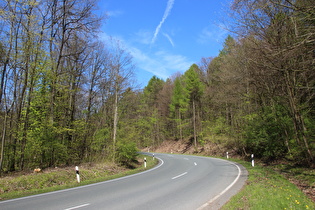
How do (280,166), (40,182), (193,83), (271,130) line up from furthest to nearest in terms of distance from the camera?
(193,83) < (271,130) < (280,166) < (40,182)

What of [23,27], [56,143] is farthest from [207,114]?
[23,27]

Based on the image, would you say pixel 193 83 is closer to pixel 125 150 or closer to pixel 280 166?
pixel 125 150

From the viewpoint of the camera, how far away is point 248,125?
18672 millimetres

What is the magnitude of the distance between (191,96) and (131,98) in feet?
58.0

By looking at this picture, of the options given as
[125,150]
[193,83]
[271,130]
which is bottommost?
[125,150]

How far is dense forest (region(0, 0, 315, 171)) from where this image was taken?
8.75 metres

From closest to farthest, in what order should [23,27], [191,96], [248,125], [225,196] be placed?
[225,196] → [23,27] → [248,125] → [191,96]

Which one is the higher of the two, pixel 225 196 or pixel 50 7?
pixel 50 7

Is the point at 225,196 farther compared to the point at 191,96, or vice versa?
the point at 191,96

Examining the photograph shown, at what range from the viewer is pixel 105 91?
20.3 meters

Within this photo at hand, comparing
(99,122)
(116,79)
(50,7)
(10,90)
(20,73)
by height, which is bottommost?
(99,122)

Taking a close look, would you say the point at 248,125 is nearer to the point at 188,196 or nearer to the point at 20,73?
the point at 188,196

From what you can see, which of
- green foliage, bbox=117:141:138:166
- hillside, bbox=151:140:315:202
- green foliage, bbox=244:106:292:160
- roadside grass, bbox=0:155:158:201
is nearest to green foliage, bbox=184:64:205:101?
hillside, bbox=151:140:315:202

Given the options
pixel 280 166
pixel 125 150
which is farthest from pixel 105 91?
pixel 280 166
